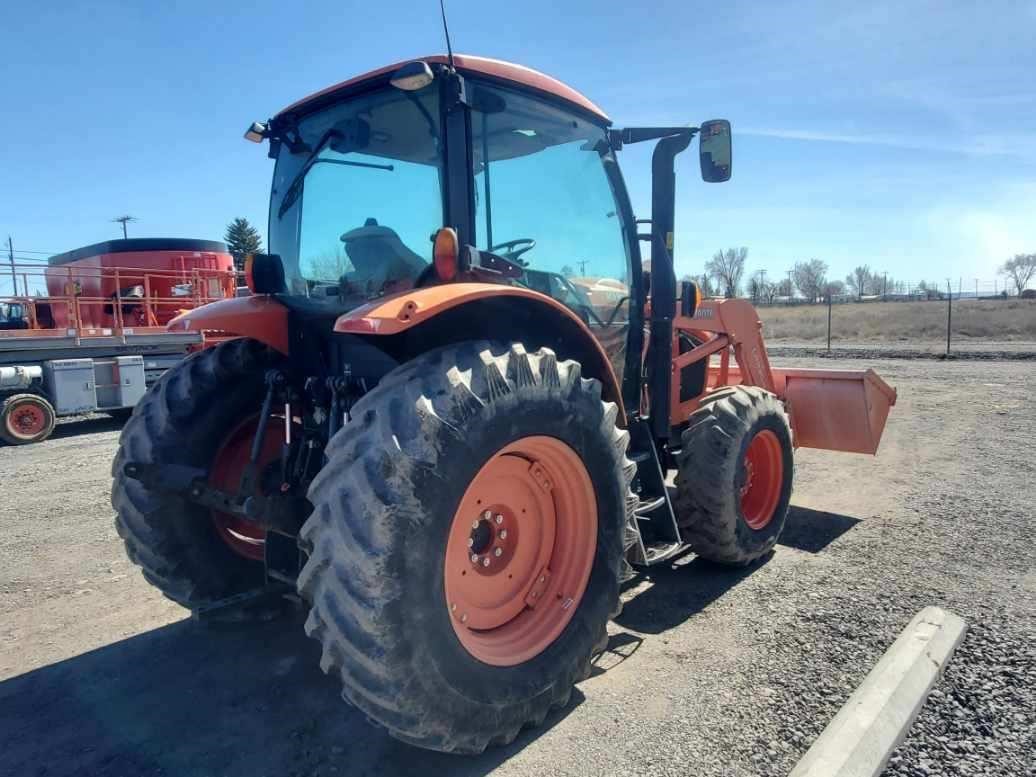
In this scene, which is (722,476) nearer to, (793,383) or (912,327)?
(793,383)

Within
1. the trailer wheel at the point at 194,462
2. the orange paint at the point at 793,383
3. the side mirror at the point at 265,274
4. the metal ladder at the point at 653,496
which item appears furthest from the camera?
the orange paint at the point at 793,383

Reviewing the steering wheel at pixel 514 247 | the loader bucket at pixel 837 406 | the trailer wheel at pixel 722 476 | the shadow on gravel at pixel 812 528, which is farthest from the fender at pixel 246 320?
the loader bucket at pixel 837 406

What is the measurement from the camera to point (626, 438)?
10.4 feet

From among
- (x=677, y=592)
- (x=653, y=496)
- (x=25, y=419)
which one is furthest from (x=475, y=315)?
(x=25, y=419)

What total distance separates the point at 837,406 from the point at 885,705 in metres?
3.45

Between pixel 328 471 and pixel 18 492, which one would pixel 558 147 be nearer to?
pixel 328 471

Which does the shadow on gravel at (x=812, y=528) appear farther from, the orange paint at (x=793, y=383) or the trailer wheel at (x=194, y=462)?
the trailer wheel at (x=194, y=462)

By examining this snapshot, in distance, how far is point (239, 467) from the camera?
3.86 m

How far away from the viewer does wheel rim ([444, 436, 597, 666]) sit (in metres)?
2.78

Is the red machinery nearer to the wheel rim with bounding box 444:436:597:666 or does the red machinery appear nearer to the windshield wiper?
the windshield wiper

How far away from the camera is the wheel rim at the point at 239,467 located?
12.2 feet

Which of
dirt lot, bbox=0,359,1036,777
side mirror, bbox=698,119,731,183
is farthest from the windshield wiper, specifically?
dirt lot, bbox=0,359,1036,777

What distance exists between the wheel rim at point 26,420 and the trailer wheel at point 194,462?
8362 millimetres

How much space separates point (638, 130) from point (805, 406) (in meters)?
3.03
